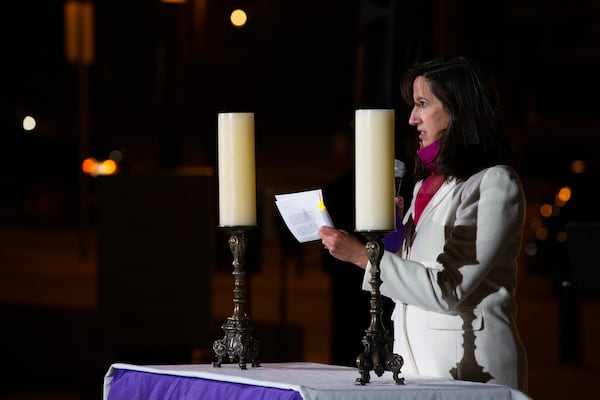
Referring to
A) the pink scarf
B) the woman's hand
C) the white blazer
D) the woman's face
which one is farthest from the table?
the woman's face

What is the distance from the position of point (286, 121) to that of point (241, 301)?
34.3 meters

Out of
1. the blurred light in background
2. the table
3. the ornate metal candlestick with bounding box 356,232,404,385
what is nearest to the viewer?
the table

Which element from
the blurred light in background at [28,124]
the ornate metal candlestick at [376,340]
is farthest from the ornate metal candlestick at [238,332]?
the blurred light in background at [28,124]

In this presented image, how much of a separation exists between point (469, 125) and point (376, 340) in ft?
2.71

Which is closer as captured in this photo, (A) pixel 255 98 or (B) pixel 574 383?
(B) pixel 574 383

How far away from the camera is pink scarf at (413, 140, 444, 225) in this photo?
405cm

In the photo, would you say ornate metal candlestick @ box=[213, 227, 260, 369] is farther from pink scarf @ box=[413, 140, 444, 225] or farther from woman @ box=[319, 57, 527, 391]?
pink scarf @ box=[413, 140, 444, 225]

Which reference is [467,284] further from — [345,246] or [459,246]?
[345,246]

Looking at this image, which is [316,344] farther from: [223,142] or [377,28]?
[223,142]

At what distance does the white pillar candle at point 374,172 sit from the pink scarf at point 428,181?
0.52m

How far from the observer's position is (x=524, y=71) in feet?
94.5

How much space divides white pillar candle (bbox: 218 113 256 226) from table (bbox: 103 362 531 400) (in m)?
0.46

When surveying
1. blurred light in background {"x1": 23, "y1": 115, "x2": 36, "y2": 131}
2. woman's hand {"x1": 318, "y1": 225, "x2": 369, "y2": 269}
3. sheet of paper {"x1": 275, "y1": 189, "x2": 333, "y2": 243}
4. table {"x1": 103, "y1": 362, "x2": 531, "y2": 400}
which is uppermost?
blurred light in background {"x1": 23, "y1": 115, "x2": 36, "y2": 131}

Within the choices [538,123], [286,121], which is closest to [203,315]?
[538,123]
